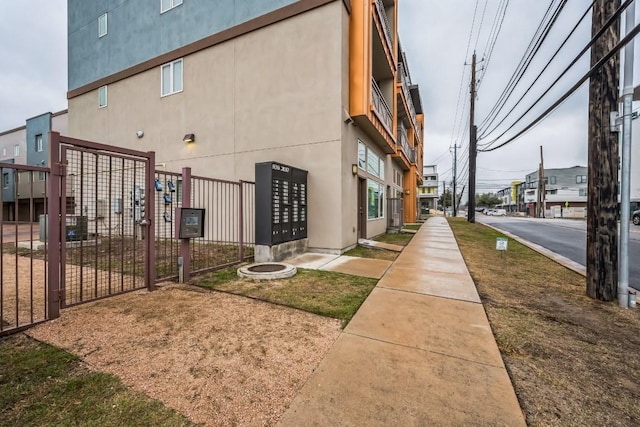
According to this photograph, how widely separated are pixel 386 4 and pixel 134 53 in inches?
452

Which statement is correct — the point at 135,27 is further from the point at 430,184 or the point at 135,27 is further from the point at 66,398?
the point at 430,184

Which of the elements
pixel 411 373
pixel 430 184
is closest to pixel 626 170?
pixel 411 373

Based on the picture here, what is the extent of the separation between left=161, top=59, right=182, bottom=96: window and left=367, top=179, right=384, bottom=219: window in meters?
8.55

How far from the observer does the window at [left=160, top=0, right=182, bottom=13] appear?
1033cm

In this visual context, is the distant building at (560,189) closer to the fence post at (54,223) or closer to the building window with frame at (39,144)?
the fence post at (54,223)

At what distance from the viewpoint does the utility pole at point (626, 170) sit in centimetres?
389

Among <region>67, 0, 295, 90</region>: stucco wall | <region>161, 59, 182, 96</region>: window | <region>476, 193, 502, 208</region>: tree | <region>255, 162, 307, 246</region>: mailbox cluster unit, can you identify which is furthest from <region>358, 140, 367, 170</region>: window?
<region>476, 193, 502, 208</region>: tree

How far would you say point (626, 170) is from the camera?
13.1 ft

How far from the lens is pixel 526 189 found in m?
64.6

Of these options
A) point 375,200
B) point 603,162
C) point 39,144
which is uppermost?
point 39,144

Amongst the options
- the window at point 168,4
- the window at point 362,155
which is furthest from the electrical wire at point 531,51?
the window at point 168,4

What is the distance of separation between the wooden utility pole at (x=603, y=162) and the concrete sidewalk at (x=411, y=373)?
7.36 ft

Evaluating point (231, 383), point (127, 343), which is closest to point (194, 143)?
point (127, 343)

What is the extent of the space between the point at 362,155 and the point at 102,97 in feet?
42.4
